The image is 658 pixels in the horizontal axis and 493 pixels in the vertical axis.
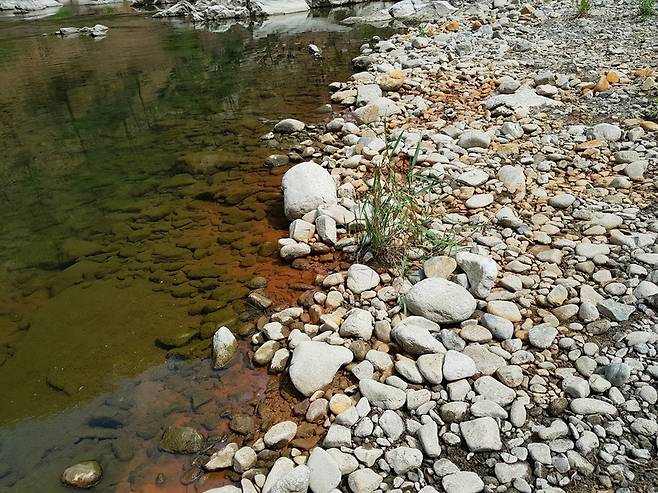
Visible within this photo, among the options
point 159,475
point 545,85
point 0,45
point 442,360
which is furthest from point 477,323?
→ point 0,45

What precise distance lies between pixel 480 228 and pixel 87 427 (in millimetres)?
3266

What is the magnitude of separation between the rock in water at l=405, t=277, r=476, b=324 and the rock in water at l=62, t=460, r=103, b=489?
2.14 metres

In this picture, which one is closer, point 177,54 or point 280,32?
point 177,54

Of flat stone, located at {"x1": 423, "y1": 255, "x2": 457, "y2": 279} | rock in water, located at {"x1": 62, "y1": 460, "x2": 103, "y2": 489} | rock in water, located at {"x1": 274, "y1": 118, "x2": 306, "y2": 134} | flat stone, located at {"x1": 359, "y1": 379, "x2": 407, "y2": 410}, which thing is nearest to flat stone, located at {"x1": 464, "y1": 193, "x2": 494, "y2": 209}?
flat stone, located at {"x1": 423, "y1": 255, "x2": 457, "y2": 279}

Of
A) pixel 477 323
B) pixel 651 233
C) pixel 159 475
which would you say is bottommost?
pixel 159 475

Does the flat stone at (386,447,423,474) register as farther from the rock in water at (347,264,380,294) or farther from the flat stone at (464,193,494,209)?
the flat stone at (464,193,494,209)

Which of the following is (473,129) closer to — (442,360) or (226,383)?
(442,360)

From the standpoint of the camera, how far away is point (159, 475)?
258 cm

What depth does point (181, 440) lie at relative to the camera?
271 centimetres

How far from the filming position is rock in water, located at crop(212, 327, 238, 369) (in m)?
3.22

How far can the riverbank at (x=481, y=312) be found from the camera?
229 cm

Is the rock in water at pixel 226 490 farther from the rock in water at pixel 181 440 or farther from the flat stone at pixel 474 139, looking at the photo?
the flat stone at pixel 474 139

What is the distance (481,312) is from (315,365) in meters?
1.20

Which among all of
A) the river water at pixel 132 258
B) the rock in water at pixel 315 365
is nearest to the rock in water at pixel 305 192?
the river water at pixel 132 258
